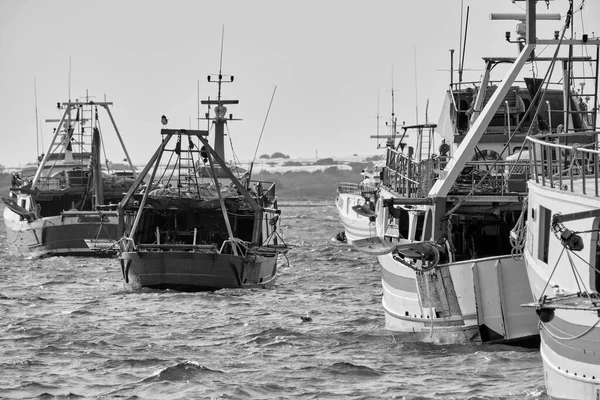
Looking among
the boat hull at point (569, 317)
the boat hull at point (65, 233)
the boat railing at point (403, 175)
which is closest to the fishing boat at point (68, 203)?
the boat hull at point (65, 233)

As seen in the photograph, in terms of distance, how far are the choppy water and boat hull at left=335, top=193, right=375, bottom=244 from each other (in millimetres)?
27006

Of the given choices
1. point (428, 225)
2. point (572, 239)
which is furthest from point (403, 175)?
point (572, 239)

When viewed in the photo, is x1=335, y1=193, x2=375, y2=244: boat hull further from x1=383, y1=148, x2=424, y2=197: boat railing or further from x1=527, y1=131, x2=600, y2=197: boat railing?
x1=527, y1=131, x2=600, y2=197: boat railing

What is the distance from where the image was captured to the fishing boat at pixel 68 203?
5309cm

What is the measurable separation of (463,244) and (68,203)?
36585 millimetres

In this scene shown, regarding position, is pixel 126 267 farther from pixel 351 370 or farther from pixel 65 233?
pixel 65 233

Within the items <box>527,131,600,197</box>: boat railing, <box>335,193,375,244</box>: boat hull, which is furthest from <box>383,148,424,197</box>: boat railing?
<box>335,193,375,244</box>: boat hull

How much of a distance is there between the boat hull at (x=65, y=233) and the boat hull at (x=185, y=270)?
15458 mm

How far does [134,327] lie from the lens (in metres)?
→ 28.9

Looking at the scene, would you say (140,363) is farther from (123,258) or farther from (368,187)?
(368,187)

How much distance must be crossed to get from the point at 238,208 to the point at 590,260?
22.2 meters

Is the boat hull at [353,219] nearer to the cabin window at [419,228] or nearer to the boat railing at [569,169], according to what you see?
the cabin window at [419,228]

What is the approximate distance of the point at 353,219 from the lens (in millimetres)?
71188

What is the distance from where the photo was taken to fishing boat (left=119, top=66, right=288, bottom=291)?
115 feet
